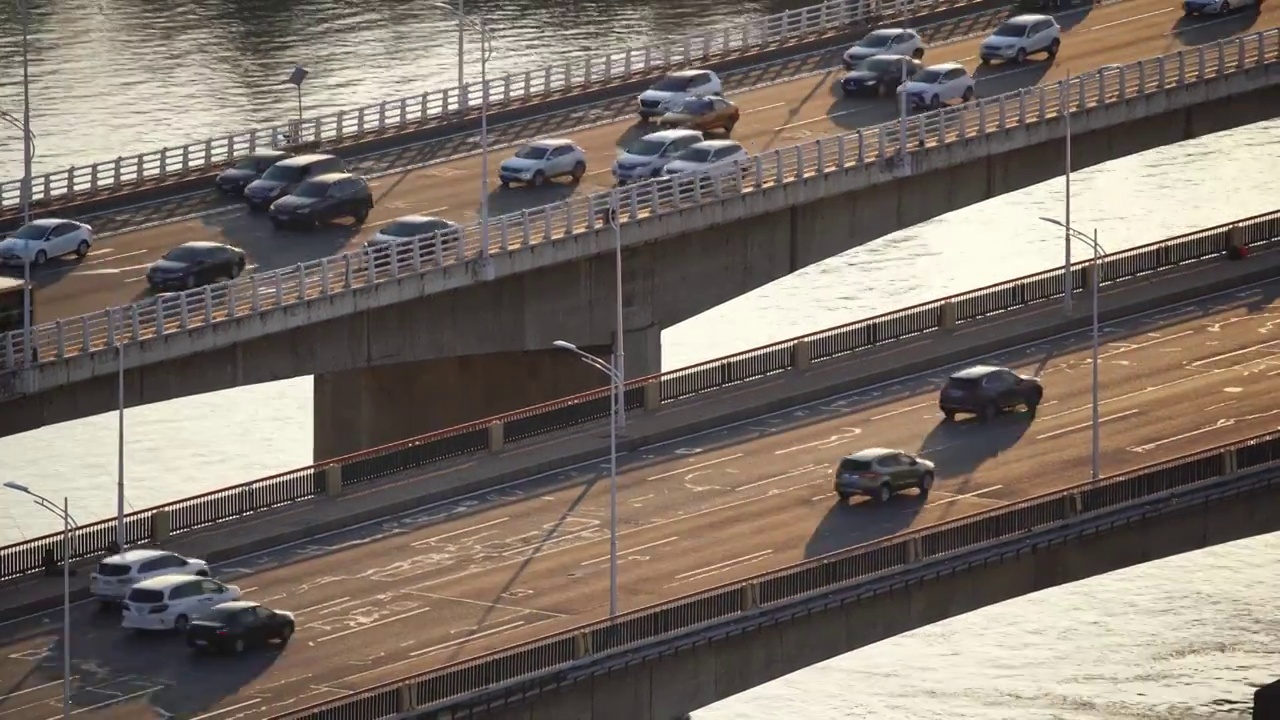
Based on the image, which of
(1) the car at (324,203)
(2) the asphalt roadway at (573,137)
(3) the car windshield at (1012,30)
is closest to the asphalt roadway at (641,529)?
(2) the asphalt roadway at (573,137)

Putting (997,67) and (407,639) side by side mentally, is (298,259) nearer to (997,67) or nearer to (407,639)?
(407,639)

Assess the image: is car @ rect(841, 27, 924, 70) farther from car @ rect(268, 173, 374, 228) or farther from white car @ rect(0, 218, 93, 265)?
white car @ rect(0, 218, 93, 265)

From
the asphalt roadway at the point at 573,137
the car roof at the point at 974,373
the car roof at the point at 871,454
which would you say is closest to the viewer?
the car roof at the point at 871,454

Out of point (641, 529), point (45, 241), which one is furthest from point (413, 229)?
point (641, 529)

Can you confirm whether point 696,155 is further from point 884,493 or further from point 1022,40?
point 884,493

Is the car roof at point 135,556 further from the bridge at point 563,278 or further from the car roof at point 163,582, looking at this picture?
the bridge at point 563,278
